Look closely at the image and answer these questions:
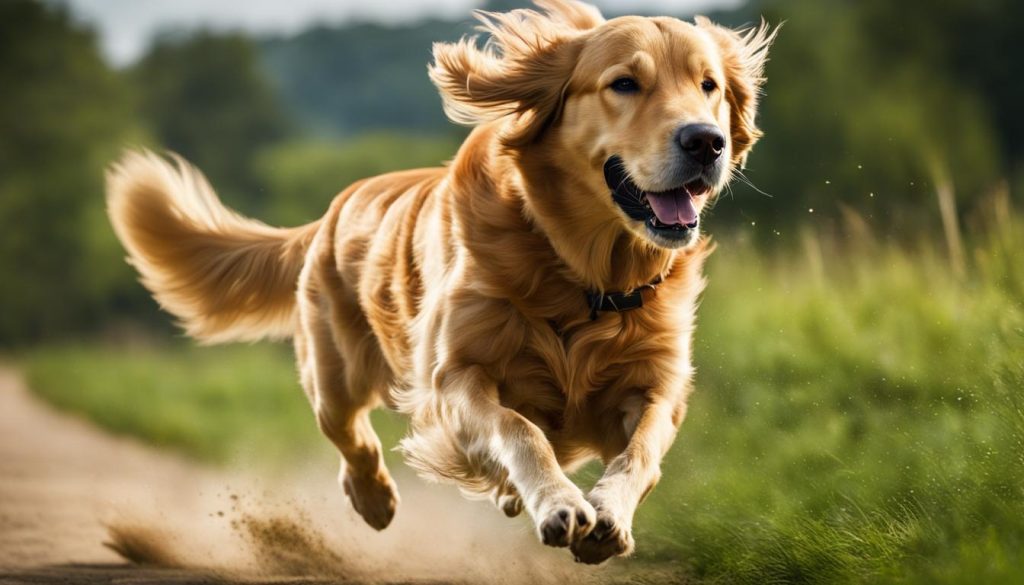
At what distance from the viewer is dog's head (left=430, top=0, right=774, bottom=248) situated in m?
3.79

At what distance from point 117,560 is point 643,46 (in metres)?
3.27

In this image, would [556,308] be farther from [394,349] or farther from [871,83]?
[871,83]

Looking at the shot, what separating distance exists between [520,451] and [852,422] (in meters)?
2.48

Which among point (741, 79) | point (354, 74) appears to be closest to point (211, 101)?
point (354, 74)

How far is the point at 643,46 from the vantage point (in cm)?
396

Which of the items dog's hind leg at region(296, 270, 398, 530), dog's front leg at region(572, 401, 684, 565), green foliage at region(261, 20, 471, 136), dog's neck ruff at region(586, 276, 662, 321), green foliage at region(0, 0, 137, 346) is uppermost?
dog's neck ruff at region(586, 276, 662, 321)

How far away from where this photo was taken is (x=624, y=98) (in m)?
3.93

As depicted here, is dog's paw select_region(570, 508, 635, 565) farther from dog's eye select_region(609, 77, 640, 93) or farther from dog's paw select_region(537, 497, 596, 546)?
dog's eye select_region(609, 77, 640, 93)

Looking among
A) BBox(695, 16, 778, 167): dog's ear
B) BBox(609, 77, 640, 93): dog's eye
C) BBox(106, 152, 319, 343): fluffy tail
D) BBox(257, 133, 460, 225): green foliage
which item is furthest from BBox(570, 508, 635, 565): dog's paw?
BBox(257, 133, 460, 225): green foliage

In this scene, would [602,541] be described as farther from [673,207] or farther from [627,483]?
[673,207]

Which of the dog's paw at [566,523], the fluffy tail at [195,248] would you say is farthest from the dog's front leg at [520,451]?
the fluffy tail at [195,248]

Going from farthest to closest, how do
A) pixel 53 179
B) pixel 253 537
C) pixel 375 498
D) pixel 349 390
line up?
pixel 53 179 < pixel 253 537 < pixel 375 498 < pixel 349 390

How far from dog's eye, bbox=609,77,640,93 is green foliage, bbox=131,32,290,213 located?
30.7m

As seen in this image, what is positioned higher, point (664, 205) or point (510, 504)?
point (664, 205)
